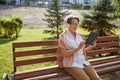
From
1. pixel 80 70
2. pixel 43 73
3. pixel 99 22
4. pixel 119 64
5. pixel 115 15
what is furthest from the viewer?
pixel 115 15

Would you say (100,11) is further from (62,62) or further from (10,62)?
(62,62)

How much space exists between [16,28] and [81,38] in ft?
35.6

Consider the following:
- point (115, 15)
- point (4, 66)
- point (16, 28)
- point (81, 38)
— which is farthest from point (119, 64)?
point (16, 28)

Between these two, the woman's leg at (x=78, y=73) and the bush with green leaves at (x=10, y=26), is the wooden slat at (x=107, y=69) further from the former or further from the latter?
the bush with green leaves at (x=10, y=26)

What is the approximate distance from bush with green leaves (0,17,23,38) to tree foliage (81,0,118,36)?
4089 mm

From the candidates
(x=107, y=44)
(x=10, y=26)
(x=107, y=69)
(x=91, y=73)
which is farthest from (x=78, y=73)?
(x=10, y=26)

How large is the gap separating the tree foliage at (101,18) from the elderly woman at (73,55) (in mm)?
8906

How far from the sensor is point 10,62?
799cm

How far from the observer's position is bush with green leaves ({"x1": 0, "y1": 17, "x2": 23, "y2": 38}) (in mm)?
15073

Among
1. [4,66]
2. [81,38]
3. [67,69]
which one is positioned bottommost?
[4,66]

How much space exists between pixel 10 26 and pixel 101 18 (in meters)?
5.30

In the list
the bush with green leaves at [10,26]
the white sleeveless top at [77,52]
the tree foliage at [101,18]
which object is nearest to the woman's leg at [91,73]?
the white sleeveless top at [77,52]

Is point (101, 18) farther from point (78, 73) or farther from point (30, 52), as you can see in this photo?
point (78, 73)

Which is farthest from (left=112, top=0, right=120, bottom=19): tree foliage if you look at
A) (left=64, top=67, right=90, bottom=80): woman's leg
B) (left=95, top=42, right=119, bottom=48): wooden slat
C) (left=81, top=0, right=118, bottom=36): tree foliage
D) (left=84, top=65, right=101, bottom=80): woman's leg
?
(left=64, top=67, right=90, bottom=80): woman's leg
